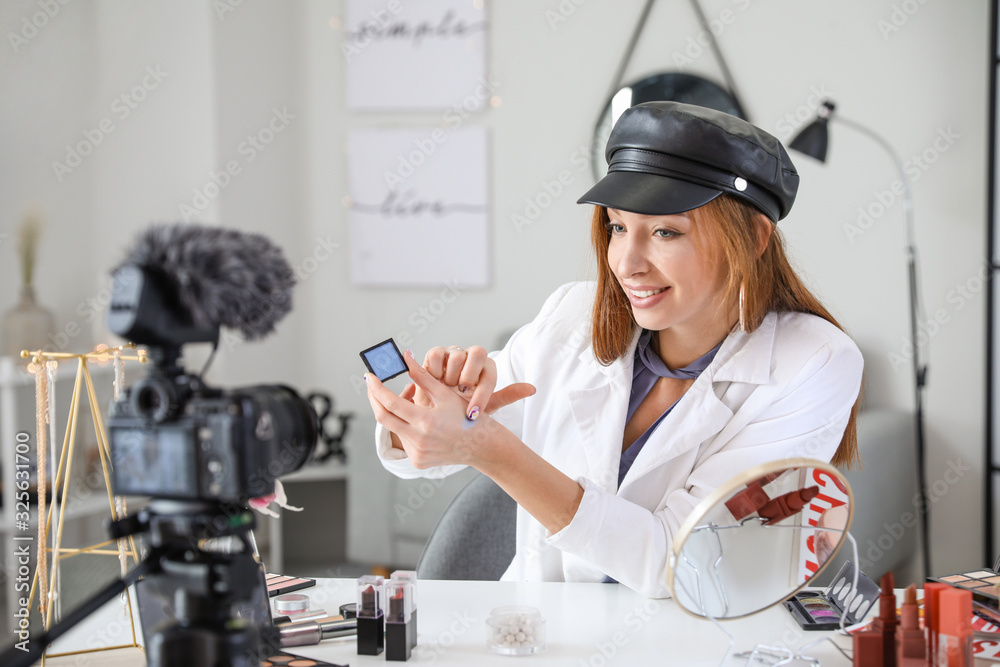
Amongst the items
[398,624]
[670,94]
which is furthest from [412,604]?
[670,94]

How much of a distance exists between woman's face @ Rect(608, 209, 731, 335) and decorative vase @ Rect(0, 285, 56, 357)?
2.00m

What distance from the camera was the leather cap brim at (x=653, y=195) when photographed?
126 centimetres

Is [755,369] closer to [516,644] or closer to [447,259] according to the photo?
[516,644]

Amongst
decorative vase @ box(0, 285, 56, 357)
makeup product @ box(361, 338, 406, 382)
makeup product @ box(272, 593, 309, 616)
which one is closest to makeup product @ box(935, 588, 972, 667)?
makeup product @ box(361, 338, 406, 382)

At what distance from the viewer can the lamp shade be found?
261cm

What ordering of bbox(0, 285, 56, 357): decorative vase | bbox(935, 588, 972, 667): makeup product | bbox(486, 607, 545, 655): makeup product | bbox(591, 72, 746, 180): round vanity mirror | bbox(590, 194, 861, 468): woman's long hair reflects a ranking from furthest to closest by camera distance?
bbox(591, 72, 746, 180): round vanity mirror < bbox(0, 285, 56, 357): decorative vase < bbox(590, 194, 861, 468): woman's long hair < bbox(486, 607, 545, 655): makeup product < bbox(935, 588, 972, 667): makeup product

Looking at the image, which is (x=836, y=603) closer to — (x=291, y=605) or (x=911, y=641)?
(x=911, y=641)

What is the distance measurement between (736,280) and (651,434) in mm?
291

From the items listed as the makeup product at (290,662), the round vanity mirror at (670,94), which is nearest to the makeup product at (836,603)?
the makeup product at (290,662)

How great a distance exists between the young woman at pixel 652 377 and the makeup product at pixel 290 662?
27cm

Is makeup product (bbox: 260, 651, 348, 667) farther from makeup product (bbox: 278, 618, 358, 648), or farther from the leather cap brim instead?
the leather cap brim

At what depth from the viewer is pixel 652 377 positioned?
61.1 inches

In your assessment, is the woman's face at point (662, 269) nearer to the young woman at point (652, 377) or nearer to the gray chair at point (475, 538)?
the young woman at point (652, 377)

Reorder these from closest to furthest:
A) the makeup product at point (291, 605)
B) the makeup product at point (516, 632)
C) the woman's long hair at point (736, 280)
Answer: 1. the makeup product at point (516, 632)
2. the makeup product at point (291, 605)
3. the woman's long hair at point (736, 280)
